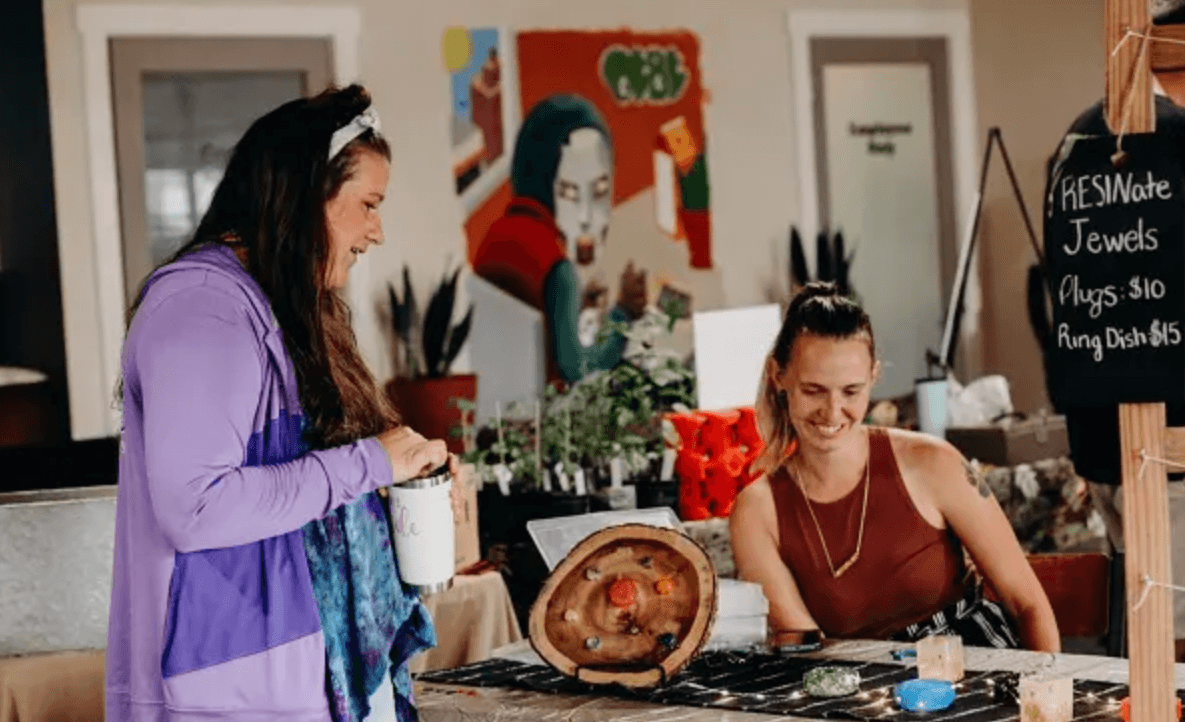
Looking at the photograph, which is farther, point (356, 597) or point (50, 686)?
point (50, 686)

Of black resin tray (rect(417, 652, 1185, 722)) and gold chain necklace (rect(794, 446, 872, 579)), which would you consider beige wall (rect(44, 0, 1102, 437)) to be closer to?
gold chain necklace (rect(794, 446, 872, 579))

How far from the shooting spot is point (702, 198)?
26.0ft

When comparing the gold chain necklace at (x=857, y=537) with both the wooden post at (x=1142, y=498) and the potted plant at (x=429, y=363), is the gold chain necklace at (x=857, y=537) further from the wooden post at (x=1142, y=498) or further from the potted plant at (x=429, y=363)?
the potted plant at (x=429, y=363)

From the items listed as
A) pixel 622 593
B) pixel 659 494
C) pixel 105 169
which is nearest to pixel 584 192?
pixel 105 169

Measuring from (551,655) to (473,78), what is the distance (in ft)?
15.4

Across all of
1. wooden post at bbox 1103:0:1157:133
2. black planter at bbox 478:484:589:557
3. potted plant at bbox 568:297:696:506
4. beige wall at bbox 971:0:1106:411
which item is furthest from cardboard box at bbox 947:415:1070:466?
wooden post at bbox 1103:0:1157:133

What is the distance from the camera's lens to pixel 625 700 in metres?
2.82

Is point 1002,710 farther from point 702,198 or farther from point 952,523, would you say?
point 702,198

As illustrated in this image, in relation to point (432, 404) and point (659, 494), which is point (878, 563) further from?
point (432, 404)

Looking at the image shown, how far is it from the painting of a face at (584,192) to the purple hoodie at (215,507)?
5148 mm

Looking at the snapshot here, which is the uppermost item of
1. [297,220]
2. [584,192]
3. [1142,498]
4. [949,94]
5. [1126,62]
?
[949,94]

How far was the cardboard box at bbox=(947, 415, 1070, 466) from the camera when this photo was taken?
6.16 metres

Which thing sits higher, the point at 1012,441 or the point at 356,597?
the point at 356,597

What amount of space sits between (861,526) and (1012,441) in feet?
9.16
